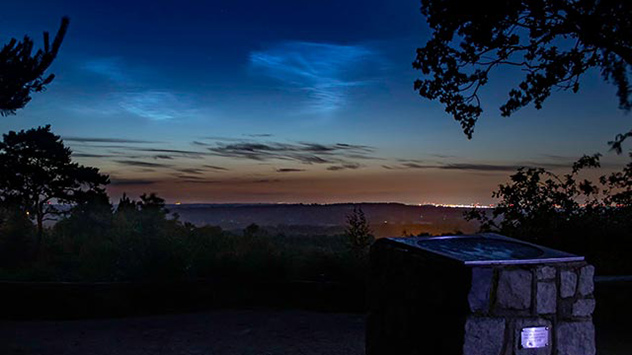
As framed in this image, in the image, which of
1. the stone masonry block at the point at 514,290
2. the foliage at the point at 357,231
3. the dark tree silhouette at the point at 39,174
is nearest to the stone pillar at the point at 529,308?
the stone masonry block at the point at 514,290

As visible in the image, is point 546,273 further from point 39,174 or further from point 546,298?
point 39,174

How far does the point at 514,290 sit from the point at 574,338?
66 centimetres

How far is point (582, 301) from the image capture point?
4371 mm

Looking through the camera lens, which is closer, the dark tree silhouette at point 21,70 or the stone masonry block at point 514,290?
the stone masonry block at point 514,290

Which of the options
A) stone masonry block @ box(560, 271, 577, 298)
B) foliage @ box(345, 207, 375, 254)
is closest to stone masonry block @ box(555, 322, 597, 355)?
stone masonry block @ box(560, 271, 577, 298)

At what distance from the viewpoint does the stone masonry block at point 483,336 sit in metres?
4.16

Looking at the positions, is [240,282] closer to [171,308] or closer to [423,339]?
[171,308]

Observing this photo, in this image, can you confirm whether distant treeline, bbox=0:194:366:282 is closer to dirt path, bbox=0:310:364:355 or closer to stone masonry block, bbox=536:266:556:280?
dirt path, bbox=0:310:364:355

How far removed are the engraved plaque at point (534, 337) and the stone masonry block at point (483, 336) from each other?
175 mm

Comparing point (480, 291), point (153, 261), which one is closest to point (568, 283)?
point (480, 291)

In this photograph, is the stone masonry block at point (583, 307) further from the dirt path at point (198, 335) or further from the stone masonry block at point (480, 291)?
the dirt path at point (198, 335)

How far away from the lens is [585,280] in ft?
14.4

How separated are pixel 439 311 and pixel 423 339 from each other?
35cm

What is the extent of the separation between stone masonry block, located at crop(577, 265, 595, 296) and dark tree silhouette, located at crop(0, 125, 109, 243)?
535 inches
